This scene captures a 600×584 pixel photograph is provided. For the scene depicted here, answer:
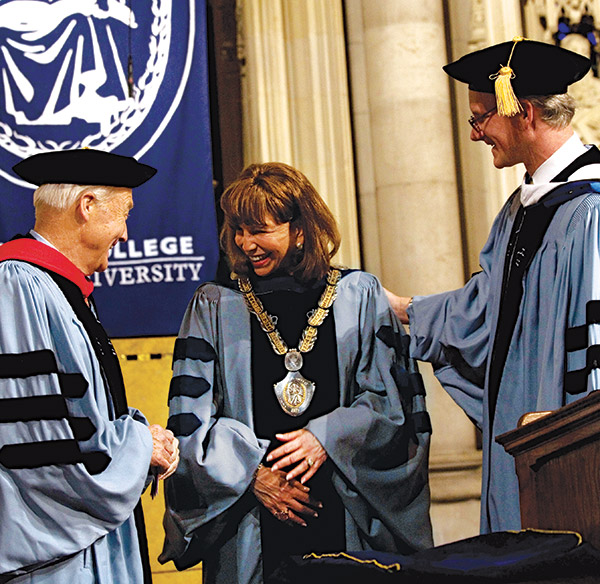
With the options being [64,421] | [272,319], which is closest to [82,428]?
[64,421]

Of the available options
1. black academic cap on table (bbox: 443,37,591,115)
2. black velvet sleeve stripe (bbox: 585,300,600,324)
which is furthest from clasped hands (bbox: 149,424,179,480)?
black academic cap on table (bbox: 443,37,591,115)

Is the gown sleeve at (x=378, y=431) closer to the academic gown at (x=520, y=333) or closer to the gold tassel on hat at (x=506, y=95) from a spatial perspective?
the academic gown at (x=520, y=333)

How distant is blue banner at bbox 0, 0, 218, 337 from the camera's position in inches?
206

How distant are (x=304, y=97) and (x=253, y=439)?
92.3 inches

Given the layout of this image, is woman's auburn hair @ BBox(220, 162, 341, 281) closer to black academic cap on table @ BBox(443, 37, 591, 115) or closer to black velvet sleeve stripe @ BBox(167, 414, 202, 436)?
black velvet sleeve stripe @ BBox(167, 414, 202, 436)

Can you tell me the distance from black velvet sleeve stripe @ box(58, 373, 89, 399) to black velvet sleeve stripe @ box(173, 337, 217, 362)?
760 millimetres

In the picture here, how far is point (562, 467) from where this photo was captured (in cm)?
266

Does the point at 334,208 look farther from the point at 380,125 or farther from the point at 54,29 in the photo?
the point at 54,29

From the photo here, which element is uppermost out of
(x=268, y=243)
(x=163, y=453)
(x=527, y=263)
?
(x=268, y=243)

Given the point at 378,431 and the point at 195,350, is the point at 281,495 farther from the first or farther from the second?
the point at 195,350

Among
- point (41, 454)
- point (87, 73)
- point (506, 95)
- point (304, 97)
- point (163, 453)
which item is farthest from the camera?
point (304, 97)

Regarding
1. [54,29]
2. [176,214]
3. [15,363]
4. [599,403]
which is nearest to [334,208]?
[176,214]

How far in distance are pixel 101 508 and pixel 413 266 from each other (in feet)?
8.64

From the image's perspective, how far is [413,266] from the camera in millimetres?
5461
